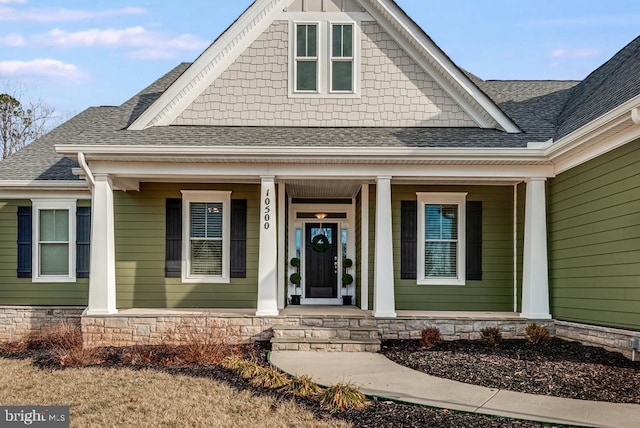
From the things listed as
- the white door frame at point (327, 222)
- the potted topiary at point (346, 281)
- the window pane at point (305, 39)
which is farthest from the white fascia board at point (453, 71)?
the potted topiary at point (346, 281)

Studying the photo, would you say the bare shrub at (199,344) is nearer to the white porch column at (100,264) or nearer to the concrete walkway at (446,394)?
the concrete walkway at (446,394)

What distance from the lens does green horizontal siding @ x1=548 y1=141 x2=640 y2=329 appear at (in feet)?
27.0

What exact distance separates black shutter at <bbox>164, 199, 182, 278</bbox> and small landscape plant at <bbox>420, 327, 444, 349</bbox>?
4.95 meters

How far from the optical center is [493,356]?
29.0 feet

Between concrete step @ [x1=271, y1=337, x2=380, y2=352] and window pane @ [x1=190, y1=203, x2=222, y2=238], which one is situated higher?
window pane @ [x1=190, y1=203, x2=222, y2=238]

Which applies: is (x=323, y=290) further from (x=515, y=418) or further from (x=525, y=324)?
(x=515, y=418)

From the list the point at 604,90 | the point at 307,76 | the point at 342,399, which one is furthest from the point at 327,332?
the point at 604,90

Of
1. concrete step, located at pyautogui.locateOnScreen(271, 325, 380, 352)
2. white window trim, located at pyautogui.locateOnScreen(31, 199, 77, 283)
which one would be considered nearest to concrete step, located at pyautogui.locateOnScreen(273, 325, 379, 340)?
concrete step, located at pyautogui.locateOnScreen(271, 325, 380, 352)

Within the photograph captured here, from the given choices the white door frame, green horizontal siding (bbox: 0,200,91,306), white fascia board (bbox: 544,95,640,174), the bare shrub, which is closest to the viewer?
white fascia board (bbox: 544,95,640,174)

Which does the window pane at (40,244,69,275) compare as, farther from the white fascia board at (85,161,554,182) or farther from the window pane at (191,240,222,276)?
the white fascia board at (85,161,554,182)

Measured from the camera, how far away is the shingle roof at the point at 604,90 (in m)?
9.30

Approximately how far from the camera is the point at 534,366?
26.6 ft

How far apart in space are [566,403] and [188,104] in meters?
8.22

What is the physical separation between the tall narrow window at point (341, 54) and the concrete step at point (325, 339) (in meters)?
4.51
